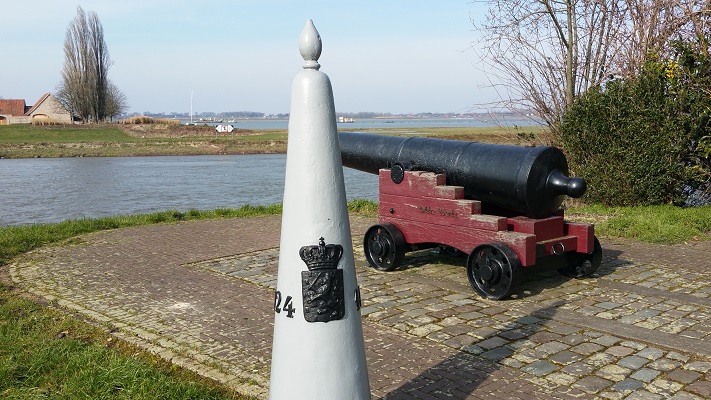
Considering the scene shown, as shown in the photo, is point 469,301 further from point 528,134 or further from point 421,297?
point 528,134

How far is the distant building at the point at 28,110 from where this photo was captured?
309 ft

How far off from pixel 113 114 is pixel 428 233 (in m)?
76.6

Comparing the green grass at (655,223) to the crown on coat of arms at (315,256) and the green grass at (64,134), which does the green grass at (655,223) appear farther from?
the green grass at (64,134)

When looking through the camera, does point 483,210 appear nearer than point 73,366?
No

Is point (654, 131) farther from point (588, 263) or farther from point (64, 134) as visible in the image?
point (64, 134)

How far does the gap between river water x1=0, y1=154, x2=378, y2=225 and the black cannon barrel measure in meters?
10.5

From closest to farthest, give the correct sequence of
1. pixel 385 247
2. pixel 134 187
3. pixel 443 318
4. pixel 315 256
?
pixel 315 256
pixel 443 318
pixel 385 247
pixel 134 187

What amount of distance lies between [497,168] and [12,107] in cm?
10814

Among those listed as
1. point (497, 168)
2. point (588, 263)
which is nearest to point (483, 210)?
point (497, 168)

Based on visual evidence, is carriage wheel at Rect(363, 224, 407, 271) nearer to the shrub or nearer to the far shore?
the shrub

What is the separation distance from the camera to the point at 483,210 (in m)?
7.13

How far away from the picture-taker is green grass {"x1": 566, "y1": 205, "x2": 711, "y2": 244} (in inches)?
361

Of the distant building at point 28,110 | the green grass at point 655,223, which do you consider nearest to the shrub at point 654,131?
the green grass at point 655,223

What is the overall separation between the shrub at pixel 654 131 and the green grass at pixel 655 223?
0.46m
